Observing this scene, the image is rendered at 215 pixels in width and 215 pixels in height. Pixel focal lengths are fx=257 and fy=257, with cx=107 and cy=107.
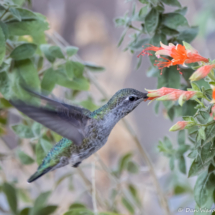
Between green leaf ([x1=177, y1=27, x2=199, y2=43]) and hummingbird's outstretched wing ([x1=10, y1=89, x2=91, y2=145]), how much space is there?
0.43 metres

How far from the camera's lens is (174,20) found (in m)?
0.83

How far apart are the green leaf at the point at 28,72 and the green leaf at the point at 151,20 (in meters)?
0.41

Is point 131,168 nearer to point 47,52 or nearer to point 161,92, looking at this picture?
point 47,52

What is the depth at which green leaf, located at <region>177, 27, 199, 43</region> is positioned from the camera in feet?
2.90

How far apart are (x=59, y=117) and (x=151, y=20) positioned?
0.43m

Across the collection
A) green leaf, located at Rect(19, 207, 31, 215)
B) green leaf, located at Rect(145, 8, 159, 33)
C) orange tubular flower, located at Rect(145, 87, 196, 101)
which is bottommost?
green leaf, located at Rect(19, 207, 31, 215)

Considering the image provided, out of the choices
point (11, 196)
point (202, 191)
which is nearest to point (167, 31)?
point (202, 191)

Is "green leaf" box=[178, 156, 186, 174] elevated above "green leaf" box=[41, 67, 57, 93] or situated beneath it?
situated beneath

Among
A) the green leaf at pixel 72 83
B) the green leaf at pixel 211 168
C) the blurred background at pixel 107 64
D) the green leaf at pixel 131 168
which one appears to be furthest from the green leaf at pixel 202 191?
the blurred background at pixel 107 64

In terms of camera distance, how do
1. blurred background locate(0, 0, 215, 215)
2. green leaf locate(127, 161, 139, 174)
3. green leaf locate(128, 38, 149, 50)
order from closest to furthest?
green leaf locate(128, 38, 149, 50) → green leaf locate(127, 161, 139, 174) → blurred background locate(0, 0, 215, 215)

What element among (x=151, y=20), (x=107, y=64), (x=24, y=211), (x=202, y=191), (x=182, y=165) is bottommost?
(x=24, y=211)

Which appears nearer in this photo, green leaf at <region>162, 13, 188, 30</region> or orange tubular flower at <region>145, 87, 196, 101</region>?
orange tubular flower at <region>145, 87, 196, 101</region>

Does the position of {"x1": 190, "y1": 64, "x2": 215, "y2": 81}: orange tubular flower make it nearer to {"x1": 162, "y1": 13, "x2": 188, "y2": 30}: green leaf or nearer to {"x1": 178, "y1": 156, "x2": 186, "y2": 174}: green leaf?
{"x1": 162, "y1": 13, "x2": 188, "y2": 30}: green leaf

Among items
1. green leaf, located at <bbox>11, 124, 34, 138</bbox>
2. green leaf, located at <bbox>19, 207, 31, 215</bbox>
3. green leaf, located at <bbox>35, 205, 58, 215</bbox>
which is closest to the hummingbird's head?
green leaf, located at <bbox>11, 124, 34, 138</bbox>
